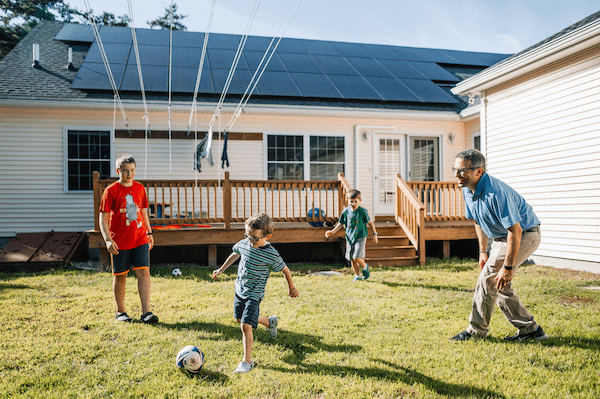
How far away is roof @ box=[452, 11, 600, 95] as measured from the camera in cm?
716

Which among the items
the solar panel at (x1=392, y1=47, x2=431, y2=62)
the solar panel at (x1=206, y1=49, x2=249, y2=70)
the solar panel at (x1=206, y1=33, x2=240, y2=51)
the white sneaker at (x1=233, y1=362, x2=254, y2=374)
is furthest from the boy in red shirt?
the solar panel at (x1=392, y1=47, x2=431, y2=62)

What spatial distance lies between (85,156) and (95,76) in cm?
195

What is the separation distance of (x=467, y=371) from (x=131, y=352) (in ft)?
8.82

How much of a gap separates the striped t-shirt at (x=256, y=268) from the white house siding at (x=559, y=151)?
648 cm

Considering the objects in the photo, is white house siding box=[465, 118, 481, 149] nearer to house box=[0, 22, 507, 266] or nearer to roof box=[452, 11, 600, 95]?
house box=[0, 22, 507, 266]

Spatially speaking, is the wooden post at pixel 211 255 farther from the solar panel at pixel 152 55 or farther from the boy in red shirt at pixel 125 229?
the solar panel at pixel 152 55

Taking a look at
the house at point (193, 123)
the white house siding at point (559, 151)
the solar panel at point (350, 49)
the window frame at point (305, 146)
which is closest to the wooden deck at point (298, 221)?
the house at point (193, 123)

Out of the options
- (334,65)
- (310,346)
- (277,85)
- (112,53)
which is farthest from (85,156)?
(310,346)

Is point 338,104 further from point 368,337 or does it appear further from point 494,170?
point 368,337

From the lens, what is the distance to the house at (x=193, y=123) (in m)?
9.96

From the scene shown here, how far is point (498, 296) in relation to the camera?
3852mm

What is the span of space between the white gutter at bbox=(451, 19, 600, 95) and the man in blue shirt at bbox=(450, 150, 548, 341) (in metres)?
5.03

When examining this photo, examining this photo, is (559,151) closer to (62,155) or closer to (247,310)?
(247,310)

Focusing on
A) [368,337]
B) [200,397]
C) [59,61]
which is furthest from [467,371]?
[59,61]
